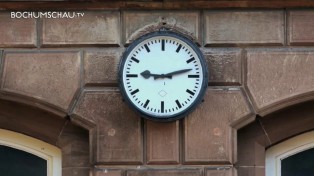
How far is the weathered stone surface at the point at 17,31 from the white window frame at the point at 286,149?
2252mm

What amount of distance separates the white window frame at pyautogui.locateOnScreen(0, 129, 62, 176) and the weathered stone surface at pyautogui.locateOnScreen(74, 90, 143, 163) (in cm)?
58

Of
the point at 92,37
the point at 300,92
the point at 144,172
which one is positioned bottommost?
the point at 144,172

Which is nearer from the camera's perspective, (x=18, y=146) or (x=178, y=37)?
(x=178, y=37)

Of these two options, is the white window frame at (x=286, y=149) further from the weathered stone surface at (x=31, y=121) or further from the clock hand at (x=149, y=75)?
the weathered stone surface at (x=31, y=121)

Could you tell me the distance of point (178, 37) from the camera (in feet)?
24.9

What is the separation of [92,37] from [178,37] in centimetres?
73

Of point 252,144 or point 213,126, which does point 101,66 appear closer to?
point 213,126

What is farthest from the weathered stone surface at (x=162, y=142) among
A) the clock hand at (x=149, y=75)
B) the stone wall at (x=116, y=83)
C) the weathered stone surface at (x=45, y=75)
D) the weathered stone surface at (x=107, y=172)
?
the weathered stone surface at (x=45, y=75)

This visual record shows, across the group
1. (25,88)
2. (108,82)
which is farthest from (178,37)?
(25,88)

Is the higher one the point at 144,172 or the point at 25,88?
the point at 25,88

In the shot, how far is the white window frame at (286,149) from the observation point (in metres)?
8.02

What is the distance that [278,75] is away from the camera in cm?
768

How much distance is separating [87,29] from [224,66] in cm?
118

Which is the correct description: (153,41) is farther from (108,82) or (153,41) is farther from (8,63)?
(8,63)
